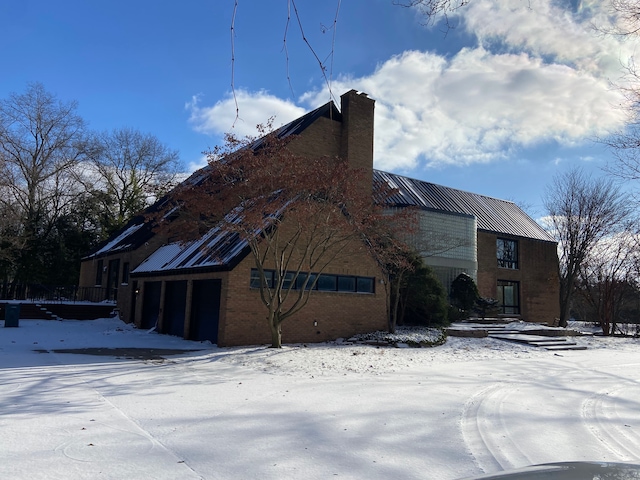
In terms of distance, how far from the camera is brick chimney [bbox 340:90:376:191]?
21.2 metres

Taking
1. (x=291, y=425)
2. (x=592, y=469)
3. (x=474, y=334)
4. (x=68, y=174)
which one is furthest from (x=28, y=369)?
(x=68, y=174)

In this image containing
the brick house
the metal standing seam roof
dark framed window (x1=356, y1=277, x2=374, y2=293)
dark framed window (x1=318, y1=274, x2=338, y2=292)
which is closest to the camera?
the brick house

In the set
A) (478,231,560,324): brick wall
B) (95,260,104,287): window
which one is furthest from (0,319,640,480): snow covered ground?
(95,260,104,287): window

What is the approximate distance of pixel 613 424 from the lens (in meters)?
6.71

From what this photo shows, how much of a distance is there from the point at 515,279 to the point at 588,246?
4421 millimetres

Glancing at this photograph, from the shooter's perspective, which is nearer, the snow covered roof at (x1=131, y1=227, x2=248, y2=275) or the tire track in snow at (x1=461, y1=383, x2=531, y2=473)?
the tire track in snow at (x1=461, y1=383, x2=531, y2=473)

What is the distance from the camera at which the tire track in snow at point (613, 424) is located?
17.9 feet

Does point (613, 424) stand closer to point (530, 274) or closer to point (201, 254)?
point (201, 254)

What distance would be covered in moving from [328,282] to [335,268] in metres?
0.57

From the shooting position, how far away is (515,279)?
2994 centimetres

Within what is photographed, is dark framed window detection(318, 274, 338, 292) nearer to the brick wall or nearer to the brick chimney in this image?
the brick chimney

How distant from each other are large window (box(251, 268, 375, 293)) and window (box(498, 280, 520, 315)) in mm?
14012

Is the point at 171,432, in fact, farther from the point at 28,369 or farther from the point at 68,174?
the point at 68,174

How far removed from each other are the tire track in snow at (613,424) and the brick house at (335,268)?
8796 millimetres
